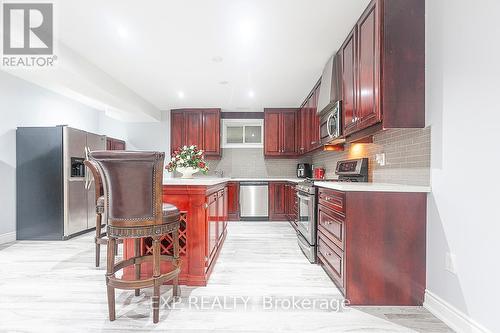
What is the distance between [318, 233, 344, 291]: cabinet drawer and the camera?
225 centimetres

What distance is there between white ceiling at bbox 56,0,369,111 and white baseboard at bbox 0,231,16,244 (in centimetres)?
275

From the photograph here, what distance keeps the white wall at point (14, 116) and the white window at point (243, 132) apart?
3.19 m

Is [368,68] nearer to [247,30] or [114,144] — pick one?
[247,30]

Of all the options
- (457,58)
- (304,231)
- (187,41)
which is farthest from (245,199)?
(457,58)

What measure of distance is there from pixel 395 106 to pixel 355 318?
1570 mm

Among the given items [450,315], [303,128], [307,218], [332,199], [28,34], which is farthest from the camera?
[303,128]

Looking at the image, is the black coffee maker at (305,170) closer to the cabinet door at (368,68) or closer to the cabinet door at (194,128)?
the cabinet door at (194,128)

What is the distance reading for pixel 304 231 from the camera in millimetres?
3434

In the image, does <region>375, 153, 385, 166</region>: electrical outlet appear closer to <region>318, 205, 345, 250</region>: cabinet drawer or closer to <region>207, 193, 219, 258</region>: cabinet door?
<region>318, 205, 345, 250</region>: cabinet drawer

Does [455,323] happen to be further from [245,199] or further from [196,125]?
[196,125]

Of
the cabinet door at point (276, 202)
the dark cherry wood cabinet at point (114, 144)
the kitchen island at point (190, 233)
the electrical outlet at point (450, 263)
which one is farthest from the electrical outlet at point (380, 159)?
the dark cherry wood cabinet at point (114, 144)

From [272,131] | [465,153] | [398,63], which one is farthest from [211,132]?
[465,153]

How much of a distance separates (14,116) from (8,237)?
1.79m

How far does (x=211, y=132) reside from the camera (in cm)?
596
